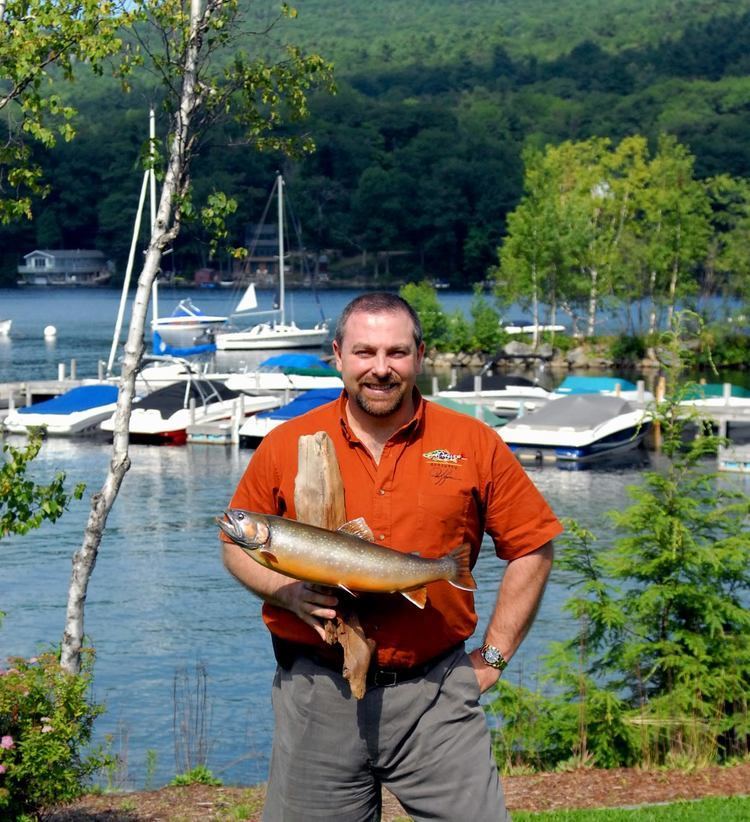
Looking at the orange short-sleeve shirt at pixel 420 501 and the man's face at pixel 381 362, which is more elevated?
the man's face at pixel 381 362

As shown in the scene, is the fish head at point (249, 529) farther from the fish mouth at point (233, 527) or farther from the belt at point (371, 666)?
the belt at point (371, 666)

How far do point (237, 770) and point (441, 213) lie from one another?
171626mm

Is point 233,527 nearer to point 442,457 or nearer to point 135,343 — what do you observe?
point 442,457

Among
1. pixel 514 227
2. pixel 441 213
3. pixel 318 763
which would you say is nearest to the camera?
pixel 318 763

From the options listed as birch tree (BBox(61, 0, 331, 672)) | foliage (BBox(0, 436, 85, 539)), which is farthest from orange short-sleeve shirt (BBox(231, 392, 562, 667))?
birch tree (BBox(61, 0, 331, 672))

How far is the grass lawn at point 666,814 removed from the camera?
834 centimetres

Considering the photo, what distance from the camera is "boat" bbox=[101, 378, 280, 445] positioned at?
138 feet

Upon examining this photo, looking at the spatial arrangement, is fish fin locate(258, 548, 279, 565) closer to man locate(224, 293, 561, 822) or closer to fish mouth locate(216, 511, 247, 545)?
fish mouth locate(216, 511, 247, 545)

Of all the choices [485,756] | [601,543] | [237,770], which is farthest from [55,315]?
[485,756]

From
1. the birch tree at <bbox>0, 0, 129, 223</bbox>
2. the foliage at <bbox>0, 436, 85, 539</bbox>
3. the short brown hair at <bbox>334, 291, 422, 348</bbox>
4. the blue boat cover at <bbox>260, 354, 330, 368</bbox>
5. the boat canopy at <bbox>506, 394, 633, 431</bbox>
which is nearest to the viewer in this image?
the short brown hair at <bbox>334, 291, 422, 348</bbox>

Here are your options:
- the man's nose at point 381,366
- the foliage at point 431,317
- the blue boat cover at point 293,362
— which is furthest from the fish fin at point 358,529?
the foliage at point 431,317

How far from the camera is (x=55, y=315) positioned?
133 meters

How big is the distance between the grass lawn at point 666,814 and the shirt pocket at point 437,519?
375 cm

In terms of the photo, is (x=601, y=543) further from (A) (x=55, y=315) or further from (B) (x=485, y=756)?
(A) (x=55, y=315)
